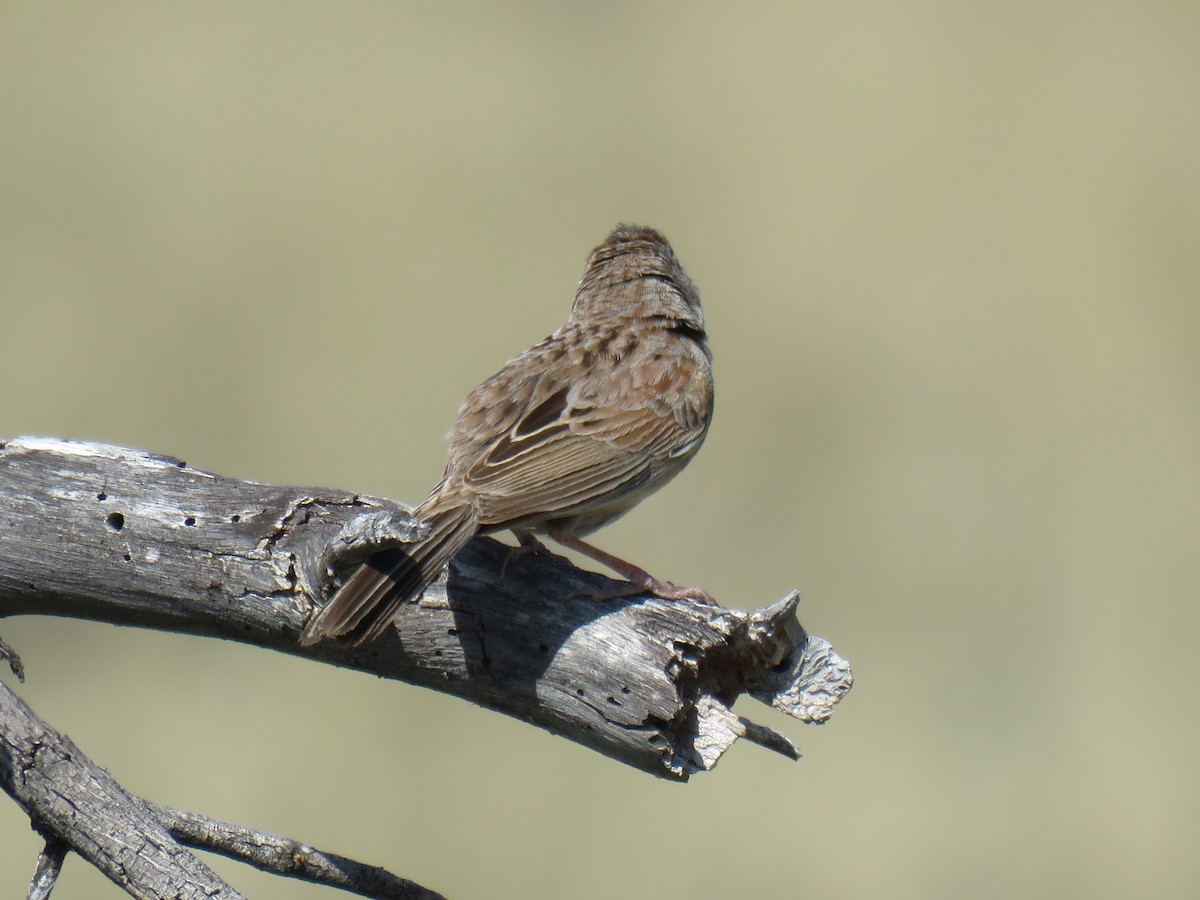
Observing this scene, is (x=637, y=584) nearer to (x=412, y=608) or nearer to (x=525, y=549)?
(x=525, y=549)

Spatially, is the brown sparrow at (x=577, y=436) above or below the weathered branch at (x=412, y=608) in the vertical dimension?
above

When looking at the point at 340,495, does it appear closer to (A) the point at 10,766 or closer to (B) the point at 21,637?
(A) the point at 10,766

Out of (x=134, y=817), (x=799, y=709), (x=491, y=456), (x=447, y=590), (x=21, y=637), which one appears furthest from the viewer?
(x=21, y=637)

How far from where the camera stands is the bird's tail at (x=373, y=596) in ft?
11.2

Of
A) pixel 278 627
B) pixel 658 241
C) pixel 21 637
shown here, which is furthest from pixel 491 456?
pixel 21 637

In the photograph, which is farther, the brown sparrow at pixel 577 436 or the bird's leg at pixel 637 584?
the bird's leg at pixel 637 584

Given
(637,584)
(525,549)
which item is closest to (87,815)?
(525,549)

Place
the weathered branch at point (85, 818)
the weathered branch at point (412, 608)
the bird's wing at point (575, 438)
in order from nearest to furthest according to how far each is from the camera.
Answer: the weathered branch at point (85, 818) < the weathered branch at point (412, 608) < the bird's wing at point (575, 438)

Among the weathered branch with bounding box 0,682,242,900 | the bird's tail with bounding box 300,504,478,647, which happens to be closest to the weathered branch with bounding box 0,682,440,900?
the weathered branch with bounding box 0,682,242,900

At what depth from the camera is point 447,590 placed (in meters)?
3.84

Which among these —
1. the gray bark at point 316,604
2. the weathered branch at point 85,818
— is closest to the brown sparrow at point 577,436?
the gray bark at point 316,604

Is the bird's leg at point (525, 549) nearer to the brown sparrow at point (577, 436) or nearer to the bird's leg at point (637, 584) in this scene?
the brown sparrow at point (577, 436)

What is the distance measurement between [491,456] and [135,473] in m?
1.13

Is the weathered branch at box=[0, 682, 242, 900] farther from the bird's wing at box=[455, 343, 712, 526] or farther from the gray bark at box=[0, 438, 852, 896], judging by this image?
the bird's wing at box=[455, 343, 712, 526]
